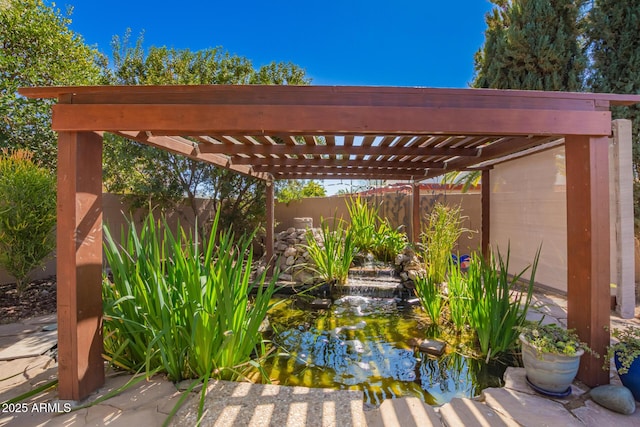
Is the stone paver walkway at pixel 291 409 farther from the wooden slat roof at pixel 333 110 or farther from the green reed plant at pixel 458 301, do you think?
the wooden slat roof at pixel 333 110

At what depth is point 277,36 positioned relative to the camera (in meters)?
7.94

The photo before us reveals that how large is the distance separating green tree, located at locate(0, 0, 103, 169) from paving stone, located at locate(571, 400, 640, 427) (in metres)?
7.21

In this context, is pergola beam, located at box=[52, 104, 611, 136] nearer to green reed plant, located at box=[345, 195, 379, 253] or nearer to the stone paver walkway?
the stone paver walkway

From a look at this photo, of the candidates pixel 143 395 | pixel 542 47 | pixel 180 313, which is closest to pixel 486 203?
pixel 542 47

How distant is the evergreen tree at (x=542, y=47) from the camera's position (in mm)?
5453

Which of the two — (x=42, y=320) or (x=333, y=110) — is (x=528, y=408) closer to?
(x=333, y=110)

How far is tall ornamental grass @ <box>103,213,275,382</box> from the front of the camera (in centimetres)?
199

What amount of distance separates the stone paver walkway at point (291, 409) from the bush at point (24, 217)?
248 cm

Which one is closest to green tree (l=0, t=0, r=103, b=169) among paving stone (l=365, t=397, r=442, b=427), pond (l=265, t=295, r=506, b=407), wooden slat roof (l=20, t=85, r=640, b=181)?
wooden slat roof (l=20, t=85, r=640, b=181)

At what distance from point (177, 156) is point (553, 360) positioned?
7068 millimetres

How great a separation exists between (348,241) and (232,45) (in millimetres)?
5279

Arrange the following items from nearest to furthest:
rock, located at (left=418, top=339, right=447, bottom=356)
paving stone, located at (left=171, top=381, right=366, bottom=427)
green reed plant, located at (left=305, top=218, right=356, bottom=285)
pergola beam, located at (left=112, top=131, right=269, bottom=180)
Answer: paving stone, located at (left=171, top=381, right=366, bottom=427)
pergola beam, located at (left=112, top=131, right=269, bottom=180)
rock, located at (left=418, top=339, right=447, bottom=356)
green reed plant, located at (left=305, top=218, right=356, bottom=285)

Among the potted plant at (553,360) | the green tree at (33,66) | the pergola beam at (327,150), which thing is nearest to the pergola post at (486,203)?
the pergola beam at (327,150)

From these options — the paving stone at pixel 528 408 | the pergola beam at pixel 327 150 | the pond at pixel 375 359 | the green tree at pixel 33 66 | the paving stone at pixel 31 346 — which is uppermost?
the green tree at pixel 33 66
